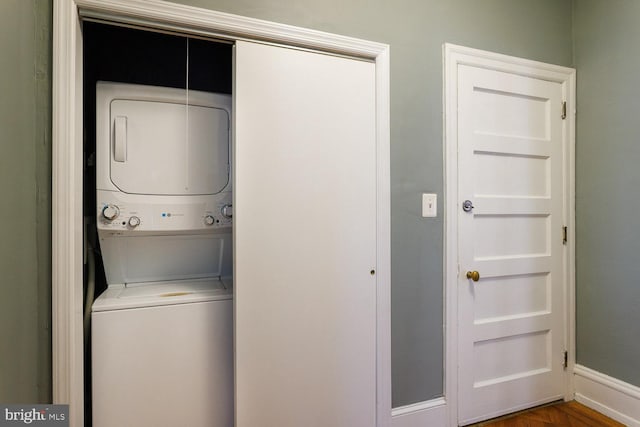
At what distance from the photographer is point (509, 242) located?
1.86 m

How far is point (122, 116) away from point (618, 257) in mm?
2702

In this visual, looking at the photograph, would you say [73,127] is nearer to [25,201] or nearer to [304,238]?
[25,201]

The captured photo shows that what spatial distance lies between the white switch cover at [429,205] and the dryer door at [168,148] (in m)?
1.04

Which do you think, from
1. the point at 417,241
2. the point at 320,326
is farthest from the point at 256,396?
the point at 417,241

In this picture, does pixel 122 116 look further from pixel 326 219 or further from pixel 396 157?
pixel 396 157

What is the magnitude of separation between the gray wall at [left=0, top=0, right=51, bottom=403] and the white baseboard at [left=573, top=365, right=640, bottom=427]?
2.69 metres

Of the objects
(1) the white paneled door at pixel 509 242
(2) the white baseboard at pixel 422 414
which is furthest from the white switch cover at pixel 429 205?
(2) the white baseboard at pixel 422 414

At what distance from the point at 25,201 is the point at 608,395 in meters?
2.89

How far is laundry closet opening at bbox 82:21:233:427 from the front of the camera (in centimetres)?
140

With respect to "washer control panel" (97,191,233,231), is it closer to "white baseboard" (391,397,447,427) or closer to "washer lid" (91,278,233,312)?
"washer lid" (91,278,233,312)

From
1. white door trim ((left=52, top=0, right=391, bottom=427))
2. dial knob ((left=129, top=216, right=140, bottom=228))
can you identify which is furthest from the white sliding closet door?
dial knob ((left=129, top=216, right=140, bottom=228))

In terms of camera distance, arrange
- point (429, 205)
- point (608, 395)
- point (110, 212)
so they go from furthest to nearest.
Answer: point (608, 395) → point (429, 205) → point (110, 212)

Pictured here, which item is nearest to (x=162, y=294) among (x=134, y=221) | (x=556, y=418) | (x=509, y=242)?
(x=134, y=221)

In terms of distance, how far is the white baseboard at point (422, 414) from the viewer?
1629mm
